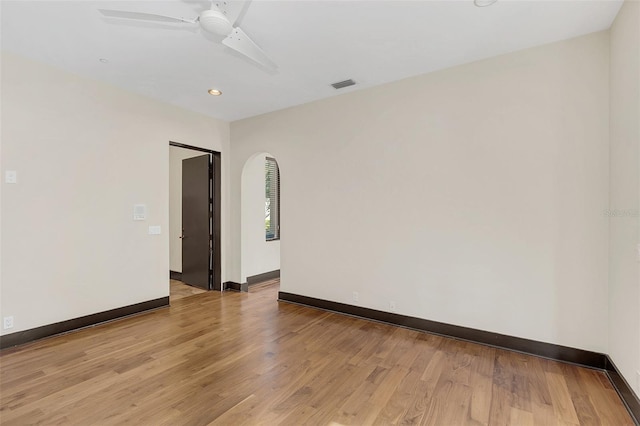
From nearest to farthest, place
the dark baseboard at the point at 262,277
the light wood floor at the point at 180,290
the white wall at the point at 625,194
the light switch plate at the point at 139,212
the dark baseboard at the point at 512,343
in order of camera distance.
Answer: the white wall at the point at 625,194 → the dark baseboard at the point at 512,343 → the light switch plate at the point at 139,212 → the light wood floor at the point at 180,290 → the dark baseboard at the point at 262,277

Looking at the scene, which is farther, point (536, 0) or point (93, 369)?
point (93, 369)

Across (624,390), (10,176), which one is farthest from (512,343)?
(10,176)

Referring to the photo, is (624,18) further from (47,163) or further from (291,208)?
(47,163)

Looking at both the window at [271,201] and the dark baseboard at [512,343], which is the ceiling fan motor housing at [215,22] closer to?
the dark baseboard at [512,343]

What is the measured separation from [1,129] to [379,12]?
3.82m

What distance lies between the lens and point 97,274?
3.82 m

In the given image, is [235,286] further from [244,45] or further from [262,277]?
[244,45]

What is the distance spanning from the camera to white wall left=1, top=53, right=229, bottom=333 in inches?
126

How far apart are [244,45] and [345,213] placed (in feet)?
7.90

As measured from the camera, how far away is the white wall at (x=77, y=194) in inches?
126

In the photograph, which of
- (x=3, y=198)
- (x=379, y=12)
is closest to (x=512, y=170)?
(x=379, y=12)

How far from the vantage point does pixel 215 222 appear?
5.44 m

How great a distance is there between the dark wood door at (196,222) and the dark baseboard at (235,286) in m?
0.31

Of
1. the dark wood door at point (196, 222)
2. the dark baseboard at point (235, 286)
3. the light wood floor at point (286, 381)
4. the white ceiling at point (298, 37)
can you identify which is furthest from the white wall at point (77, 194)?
the dark baseboard at point (235, 286)
